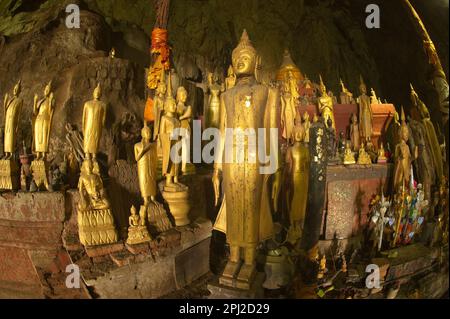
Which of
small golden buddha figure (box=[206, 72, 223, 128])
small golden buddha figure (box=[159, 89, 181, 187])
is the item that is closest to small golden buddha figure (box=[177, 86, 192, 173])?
small golden buddha figure (box=[159, 89, 181, 187])

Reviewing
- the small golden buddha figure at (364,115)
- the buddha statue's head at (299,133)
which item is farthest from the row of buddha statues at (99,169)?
the small golden buddha figure at (364,115)

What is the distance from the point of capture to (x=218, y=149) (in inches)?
97.0

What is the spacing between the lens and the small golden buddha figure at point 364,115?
3.80 meters

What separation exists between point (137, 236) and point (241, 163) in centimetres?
126

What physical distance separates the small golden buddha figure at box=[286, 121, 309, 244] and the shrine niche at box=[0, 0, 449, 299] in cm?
2

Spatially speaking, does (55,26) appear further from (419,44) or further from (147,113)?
(419,44)

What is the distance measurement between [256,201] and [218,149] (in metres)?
0.57

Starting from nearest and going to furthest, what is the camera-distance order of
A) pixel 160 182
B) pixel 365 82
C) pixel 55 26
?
1. pixel 160 182
2. pixel 365 82
3. pixel 55 26

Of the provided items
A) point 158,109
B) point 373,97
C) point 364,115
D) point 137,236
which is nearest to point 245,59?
point 158,109

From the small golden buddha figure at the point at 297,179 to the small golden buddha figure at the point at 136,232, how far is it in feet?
5.16

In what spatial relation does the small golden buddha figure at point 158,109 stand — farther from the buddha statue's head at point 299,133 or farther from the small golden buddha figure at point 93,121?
the buddha statue's head at point 299,133

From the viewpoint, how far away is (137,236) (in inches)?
105

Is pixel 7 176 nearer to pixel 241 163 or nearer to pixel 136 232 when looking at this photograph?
pixel 136 232

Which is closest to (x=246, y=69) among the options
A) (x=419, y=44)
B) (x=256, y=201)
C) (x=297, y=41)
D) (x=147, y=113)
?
(x=256, y=201)
